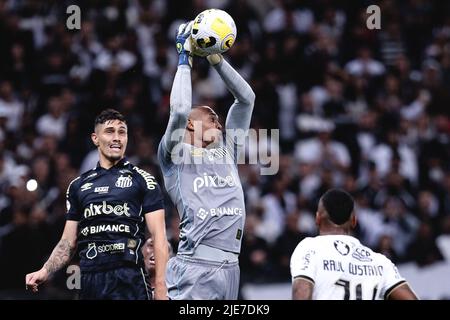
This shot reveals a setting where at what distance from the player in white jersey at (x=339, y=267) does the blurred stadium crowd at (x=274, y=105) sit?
19.3 feet

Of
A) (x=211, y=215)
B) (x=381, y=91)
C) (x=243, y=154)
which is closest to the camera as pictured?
(x=211, y=215)

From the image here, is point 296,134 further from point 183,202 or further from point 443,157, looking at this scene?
point 183,202

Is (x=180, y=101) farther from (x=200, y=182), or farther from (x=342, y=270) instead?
(x=342, y=270)

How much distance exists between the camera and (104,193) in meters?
8.72

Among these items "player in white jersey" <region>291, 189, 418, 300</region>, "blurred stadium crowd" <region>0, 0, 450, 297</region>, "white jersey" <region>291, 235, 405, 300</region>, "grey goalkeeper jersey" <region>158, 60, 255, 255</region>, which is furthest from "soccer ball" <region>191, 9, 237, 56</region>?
"blurred stadium crowd" <region>0, 0, 450, 297</region>

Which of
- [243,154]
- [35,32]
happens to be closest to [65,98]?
[35,32]

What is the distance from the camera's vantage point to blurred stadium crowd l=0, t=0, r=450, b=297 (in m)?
14.6

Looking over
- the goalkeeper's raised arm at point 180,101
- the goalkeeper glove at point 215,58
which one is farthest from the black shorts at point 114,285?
the goalkeeper glove at point 215,58

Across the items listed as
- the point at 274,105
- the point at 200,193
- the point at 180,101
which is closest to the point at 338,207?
the point at 200,193

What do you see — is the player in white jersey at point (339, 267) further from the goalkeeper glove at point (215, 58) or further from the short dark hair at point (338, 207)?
the goalkeeper glove at point (215, 58)

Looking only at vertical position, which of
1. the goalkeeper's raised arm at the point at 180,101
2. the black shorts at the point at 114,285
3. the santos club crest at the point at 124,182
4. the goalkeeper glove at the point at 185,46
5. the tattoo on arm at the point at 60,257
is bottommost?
the black shorts at the point at 114,285

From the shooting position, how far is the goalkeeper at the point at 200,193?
28.0 feet

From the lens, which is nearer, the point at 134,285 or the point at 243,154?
the point at 134,285

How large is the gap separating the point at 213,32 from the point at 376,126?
332 inches
